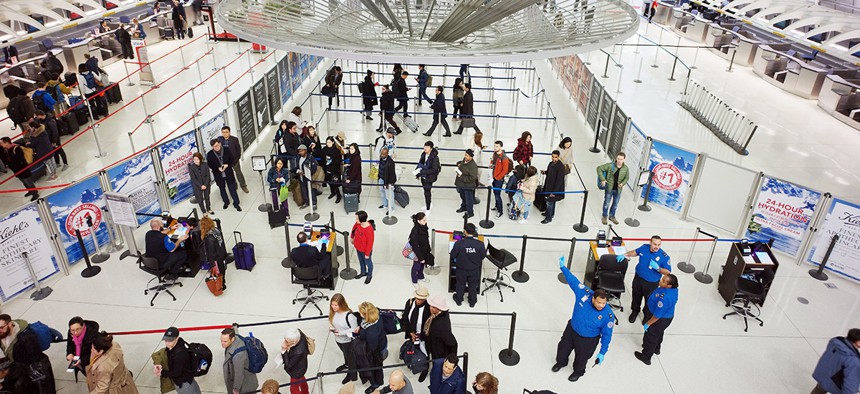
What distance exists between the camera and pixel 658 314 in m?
7.87

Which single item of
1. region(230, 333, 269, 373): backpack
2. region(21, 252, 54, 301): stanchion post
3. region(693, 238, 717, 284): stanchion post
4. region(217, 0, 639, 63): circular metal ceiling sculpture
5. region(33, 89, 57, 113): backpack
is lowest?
region(693, 238, 717, 284): stanchion post

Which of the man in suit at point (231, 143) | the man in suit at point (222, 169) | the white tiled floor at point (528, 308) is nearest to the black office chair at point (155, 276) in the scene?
the white tiled floor at point (528, 308)

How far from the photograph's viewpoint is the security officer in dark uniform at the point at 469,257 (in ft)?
28.6

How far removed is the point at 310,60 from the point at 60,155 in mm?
9739

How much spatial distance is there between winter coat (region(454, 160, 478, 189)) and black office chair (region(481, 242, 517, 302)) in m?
2.07

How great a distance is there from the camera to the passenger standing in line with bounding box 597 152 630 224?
1132 centimetres

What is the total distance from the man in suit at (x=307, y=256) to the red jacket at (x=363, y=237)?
1.91 feet

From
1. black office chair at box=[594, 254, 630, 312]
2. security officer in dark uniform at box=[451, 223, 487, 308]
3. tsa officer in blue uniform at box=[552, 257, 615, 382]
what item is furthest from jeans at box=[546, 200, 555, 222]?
tsa officer in blue uniform at box=[552, 257, 615, 382]

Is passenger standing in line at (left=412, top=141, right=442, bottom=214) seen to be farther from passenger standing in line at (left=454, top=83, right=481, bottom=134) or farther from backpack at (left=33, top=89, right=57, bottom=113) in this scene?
backpack at (left=33, top=89, right=57, bottom=113)

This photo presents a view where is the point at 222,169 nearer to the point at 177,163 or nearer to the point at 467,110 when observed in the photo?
the point at 177,163

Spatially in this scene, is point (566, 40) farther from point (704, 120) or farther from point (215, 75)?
point (215, 75)

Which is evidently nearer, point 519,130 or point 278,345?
point 278,345

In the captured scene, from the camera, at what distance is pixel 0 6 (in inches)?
723

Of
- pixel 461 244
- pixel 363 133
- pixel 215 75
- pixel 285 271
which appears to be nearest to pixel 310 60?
pixel 215 75
